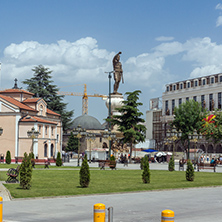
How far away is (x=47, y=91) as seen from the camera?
7788 cm

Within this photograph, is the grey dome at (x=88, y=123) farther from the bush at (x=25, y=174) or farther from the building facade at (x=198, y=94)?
the bush at (x=25, y=174)

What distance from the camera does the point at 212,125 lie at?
58.8 m

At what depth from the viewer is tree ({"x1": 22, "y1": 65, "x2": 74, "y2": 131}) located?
78.1 metres

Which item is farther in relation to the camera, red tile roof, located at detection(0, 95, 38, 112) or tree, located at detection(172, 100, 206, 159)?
tree, located at detection(172, 100, 206, 159)

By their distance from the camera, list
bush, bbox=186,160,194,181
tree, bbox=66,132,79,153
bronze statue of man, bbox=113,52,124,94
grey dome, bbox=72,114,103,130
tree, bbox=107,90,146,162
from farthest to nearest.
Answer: grey dome, bbox=72,114,103,130 < tree, bbox=66,132,79,153 < bronze statue of man, bbox=113,52,124,94 < tree, bbox=107,90,146,162 < bush, bbox=186,160,194,181

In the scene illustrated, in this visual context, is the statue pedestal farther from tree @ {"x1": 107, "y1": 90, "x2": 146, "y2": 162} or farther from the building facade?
the building facade

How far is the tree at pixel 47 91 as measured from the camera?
78.1 metres

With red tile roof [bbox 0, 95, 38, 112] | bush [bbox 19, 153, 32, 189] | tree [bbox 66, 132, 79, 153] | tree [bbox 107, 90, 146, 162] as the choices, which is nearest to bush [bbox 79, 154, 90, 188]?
bush [bbox 19, 153, 32, 189]

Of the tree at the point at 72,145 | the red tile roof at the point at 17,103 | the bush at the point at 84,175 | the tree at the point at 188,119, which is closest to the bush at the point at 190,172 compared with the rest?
the bush at the point at 84,175

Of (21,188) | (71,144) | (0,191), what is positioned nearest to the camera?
(0,191)

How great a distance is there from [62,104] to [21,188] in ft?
199

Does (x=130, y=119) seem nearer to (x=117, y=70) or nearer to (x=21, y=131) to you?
(x=117, y=70)

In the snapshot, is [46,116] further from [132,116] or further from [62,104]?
[132,116]

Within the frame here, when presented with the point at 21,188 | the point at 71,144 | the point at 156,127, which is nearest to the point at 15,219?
the point at 21,188
